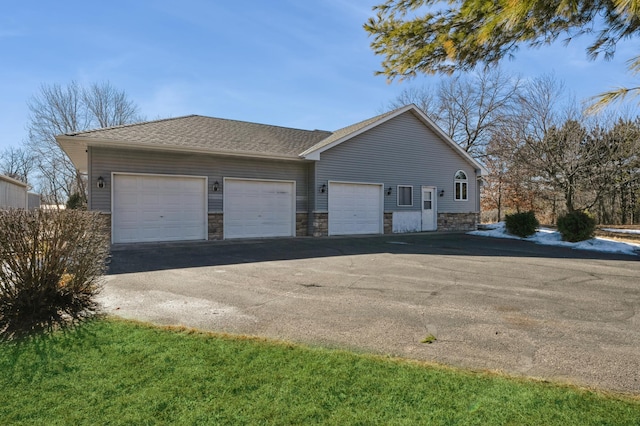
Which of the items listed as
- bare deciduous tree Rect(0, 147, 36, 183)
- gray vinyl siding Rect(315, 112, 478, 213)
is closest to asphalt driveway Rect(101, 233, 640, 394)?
gray vinyl siding Rect(315, 112, 478, 213)

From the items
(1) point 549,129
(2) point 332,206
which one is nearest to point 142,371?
(2) point 332,206

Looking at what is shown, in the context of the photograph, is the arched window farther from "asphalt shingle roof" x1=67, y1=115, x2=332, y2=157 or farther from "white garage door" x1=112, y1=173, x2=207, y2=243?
"white garage door" x1=112, y1=173, x2=207, y2=243

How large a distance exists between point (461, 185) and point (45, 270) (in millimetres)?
17144

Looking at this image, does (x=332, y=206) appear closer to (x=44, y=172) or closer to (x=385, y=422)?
(x=385, y=422)

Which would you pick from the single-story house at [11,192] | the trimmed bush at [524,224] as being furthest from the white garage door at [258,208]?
the single-story house at [11,192]

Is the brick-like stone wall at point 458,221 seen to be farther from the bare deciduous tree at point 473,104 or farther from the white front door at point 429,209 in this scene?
the bare deciduous tree at point 473,104

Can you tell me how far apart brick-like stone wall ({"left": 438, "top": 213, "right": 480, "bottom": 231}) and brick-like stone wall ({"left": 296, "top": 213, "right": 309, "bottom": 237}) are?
270 inches

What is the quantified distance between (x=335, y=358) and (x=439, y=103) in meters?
28.9

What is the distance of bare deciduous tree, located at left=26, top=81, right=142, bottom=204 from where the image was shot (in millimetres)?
26469

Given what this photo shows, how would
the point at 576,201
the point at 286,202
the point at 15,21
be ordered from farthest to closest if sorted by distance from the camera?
1. the point at 576,201
2. the point at 286,202
3. the point at 15,21

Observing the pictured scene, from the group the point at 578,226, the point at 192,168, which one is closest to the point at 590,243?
the point at 578,226

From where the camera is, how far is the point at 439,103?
28531 millimetres

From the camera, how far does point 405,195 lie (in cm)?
1616

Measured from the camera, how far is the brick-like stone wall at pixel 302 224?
14.0 m
